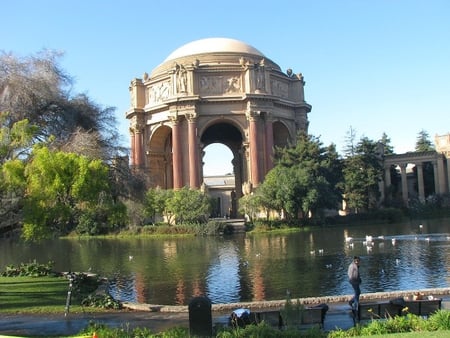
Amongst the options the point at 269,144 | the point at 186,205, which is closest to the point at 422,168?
the point at 269,144

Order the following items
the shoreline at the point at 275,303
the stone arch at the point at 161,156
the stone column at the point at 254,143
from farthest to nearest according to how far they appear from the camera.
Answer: the stone arch at the point at 161,156, the stone column at the point at 254,143, the shoreline at the point at 275,303

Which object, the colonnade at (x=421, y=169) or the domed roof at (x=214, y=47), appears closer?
the domed roof at (x=214, y=47)

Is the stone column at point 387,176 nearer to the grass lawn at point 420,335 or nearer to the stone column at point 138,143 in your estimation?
the stone column at point 138,143

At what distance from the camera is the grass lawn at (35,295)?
1262 centimetres

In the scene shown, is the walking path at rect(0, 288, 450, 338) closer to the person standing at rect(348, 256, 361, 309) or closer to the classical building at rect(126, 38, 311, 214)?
the person standing at rect(348, 256, 361, 309)

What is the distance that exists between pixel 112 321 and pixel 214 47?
164 feet

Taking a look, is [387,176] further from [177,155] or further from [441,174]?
[177,155]

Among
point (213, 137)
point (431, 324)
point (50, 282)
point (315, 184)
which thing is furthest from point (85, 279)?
point (213, 137)

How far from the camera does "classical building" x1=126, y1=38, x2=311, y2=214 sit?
2153 inches

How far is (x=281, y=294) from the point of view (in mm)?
14469

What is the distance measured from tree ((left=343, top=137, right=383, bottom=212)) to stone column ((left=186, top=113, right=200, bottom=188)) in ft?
48.5

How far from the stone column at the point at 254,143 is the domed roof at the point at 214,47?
313 inches

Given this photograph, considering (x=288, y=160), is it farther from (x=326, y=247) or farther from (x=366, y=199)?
(x=326, y=247)

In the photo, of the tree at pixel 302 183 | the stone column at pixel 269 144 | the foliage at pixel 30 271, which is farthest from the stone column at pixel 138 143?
the foliage at pixel 30 271
